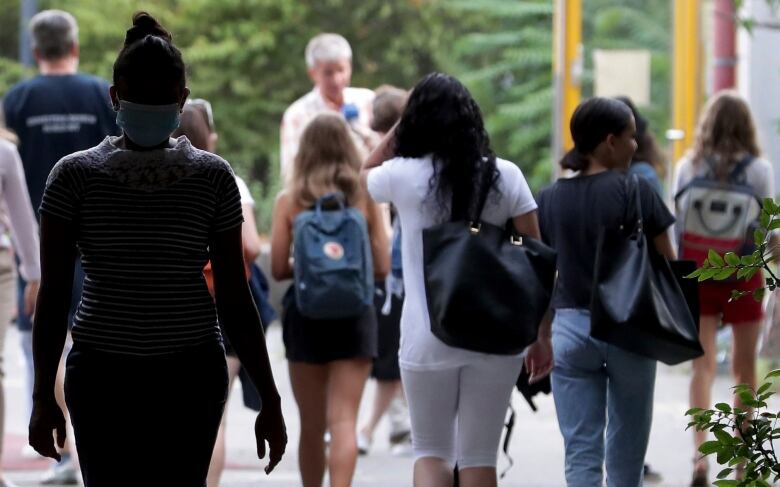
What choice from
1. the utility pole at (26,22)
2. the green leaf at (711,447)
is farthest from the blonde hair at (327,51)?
the utility pole at (26,22)

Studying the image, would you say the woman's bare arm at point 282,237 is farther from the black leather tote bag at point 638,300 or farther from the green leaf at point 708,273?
the green leaf at point 708,273

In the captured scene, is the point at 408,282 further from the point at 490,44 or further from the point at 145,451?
the point at 490,44

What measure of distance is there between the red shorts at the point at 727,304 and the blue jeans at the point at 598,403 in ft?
6.29

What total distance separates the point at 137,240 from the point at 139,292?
127 mm

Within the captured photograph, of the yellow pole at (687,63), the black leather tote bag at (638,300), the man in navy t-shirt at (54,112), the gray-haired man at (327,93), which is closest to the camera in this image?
the black leather tote bag at (638,300)

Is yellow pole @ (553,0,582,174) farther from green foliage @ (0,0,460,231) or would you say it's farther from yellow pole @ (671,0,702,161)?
green foliage @ (0,0,460,231)

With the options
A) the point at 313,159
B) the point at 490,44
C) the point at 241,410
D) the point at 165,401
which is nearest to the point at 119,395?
the point at 165,401

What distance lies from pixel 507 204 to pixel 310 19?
18.4m

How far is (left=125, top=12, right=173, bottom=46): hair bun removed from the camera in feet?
13.5

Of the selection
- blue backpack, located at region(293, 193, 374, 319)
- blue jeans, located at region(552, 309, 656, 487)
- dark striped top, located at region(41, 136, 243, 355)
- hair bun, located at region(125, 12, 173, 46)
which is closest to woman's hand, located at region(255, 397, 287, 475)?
dark striped top, located at region(41, 136, 243, 355)

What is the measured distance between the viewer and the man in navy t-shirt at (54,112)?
8.21 meters

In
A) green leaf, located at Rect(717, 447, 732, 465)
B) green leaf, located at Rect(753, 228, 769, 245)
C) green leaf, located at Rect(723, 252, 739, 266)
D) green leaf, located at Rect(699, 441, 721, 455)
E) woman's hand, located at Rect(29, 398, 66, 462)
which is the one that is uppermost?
green leaf, located at Rect(753, 228, 769, 245)

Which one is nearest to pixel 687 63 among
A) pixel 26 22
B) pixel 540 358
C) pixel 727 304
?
pixel 727 304

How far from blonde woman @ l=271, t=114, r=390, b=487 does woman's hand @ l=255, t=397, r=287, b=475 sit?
2.46 m
